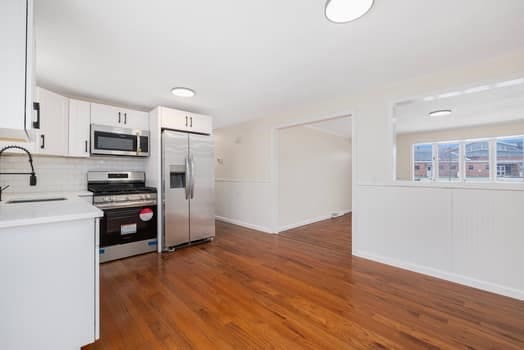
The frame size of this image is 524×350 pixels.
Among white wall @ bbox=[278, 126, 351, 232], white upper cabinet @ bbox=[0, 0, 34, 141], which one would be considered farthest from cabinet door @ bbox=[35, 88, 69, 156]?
white wall @ bbox=[278, 126, 351, 232]

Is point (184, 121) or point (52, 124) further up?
point (184, 121)

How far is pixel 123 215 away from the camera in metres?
3.06

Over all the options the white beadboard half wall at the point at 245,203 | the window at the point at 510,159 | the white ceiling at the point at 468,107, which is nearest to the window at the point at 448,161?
the white ceiling at the point at 468,107

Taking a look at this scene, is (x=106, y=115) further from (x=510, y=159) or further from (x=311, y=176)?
(x=510, y=159)

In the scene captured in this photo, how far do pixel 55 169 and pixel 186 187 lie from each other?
1751mm

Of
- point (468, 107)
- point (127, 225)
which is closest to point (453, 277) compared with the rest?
point (468, 107)

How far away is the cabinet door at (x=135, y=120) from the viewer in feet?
11.1

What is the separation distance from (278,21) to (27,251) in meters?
2.12

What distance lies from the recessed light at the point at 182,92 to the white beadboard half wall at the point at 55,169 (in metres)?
1.48

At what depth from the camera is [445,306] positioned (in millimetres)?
1972

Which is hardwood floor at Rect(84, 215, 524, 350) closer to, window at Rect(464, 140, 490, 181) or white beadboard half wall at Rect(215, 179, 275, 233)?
white beadboard half wall at Rect(215, 179, 275, 233)

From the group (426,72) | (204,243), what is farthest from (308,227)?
(426,72)

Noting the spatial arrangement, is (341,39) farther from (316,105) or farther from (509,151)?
(509,151)

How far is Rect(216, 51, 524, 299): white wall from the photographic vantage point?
85.1 inches
